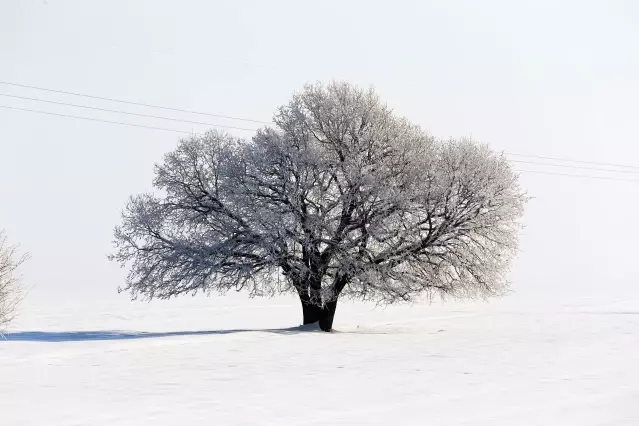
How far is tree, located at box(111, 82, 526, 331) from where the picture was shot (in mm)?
34219

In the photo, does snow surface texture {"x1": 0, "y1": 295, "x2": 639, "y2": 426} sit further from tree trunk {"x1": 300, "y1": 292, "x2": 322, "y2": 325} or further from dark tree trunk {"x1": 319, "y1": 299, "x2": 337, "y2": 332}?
tree trunk {"x1": 300, "y1": 292, "x2": 322, "y2": 325}

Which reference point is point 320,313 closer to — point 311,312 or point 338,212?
point 311,312

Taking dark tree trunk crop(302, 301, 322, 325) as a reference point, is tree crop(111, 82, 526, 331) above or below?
above

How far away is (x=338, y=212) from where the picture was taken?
116ft

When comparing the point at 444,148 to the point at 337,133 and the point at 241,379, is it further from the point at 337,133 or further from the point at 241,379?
the point at 241,379

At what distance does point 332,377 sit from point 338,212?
1616 centimetres

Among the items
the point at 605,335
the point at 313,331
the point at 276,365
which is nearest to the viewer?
the point at 276,365

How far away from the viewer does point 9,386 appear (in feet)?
60.0

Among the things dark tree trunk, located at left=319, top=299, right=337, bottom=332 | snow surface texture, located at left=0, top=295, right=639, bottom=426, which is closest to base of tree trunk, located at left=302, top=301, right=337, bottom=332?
dark tree trunk, located at left=319, top=299, right=337, bottom=332

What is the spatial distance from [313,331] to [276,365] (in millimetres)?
13116

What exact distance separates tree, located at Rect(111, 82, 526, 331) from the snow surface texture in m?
2.82

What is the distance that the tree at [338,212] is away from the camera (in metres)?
34.2

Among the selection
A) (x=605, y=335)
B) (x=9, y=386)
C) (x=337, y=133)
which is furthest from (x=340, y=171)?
(x=9, y=386)

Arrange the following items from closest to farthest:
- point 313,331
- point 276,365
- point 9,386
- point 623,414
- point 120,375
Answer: point 623,414, point 9,386, point 120,375, point 276,365, point 313,331
